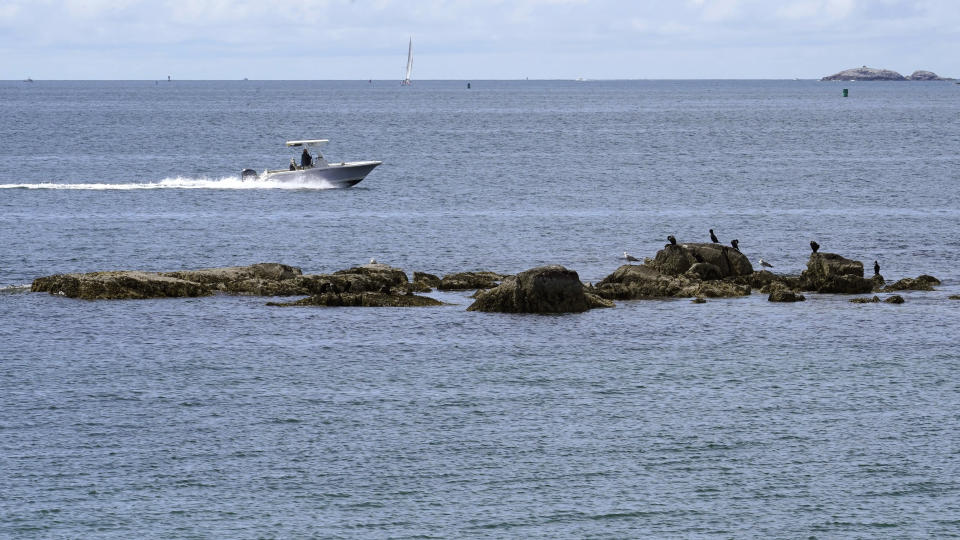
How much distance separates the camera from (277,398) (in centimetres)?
3781

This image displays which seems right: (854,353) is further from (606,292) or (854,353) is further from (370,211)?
(370,211)

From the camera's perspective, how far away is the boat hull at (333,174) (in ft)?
309

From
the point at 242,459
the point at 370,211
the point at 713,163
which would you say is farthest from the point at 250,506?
the point at 713,163

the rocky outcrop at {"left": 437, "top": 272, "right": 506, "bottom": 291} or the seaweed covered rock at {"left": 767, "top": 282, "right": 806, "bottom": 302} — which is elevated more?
the seaweed covered rock at {"left": 767, "top": 282, "right": 806, "bottom": 302}

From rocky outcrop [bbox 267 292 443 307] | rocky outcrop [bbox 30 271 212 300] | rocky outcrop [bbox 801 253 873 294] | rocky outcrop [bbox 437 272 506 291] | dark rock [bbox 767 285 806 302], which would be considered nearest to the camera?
rocky outcrop [bbox 267 292 443 307]

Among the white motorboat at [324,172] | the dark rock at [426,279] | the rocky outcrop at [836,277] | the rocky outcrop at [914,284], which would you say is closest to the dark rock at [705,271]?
the rocky outcrop at [836,277]

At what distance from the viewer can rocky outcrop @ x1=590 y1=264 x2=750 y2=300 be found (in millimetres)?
51500

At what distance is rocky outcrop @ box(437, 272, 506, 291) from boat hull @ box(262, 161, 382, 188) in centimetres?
4035

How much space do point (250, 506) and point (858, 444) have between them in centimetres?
1569

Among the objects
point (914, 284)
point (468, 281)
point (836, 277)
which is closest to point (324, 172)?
point (468, 281)

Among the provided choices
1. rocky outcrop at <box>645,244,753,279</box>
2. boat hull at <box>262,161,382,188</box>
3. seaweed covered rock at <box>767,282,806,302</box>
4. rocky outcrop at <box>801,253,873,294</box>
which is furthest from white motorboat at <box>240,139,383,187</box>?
seaweed covered rock at <box>767,282,806,302</box>

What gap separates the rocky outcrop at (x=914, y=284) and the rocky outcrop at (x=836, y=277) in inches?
43.1

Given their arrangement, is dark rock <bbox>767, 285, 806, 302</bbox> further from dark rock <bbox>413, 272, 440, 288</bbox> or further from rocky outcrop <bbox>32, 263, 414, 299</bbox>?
rocky outcrop <bbox>32, 263, 414, 299</bbox>

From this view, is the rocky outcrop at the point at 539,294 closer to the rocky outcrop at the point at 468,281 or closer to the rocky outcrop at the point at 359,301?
the rocky outcrop at the point at 359,301
